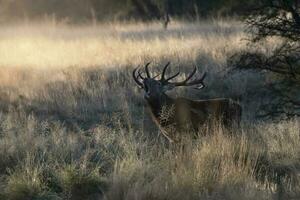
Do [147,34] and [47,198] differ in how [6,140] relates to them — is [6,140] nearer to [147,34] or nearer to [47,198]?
[47,198]

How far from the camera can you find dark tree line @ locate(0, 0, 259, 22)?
3462cm

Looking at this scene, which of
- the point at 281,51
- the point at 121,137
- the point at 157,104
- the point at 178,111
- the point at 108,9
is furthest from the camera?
the point at 108,9

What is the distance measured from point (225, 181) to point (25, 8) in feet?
140

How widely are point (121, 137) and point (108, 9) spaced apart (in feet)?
113

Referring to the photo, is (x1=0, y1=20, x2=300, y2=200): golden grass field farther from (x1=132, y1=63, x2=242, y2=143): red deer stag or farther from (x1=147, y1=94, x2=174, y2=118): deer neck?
(x1=147, y1=94, x2=174, y2=118): deer neck

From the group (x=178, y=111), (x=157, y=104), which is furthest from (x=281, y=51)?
(x=157, y=104)

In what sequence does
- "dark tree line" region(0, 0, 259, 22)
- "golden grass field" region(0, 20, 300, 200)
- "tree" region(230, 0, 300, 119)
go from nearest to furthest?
"golden grass field" region(0, 20, 300, 200), "tree" region(230, 0, 300, 119), "dark tree line" region(0, 0, 259, 22)

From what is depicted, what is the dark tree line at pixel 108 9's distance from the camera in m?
34.6

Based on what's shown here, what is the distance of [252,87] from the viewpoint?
568 inches

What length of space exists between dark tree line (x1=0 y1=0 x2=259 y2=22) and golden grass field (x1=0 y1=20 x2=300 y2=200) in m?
10.4

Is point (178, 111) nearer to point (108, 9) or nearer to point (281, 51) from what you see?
point (281, 51)

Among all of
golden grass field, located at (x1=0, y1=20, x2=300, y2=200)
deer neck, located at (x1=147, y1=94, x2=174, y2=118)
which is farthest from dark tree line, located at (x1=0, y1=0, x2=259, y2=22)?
deer neck, located at (x1=147, y1=94, x2=174, y2=118)

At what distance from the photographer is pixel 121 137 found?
9227 mm

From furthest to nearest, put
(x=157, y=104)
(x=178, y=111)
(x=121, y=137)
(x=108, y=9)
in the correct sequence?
(x=108, y=9) < (x=178, y=111) < (x=157, y=104) < (x=121, y=137)
